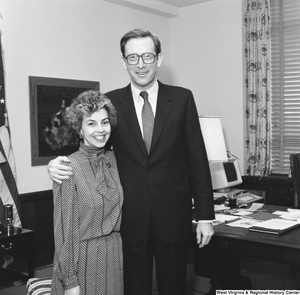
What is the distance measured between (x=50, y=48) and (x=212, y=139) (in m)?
1.88

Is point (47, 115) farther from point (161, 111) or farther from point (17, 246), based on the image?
point (161, 111)

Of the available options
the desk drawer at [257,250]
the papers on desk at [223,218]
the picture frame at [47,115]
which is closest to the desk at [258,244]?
the desk drawer at [257,250]

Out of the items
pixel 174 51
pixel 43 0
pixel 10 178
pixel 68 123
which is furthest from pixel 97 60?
pixel 68 123

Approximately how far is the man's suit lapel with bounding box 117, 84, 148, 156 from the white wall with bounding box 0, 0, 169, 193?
2136 millimetres

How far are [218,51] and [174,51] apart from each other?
2.12 feet

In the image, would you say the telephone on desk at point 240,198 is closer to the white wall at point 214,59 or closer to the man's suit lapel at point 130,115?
the white wall at point 214,59

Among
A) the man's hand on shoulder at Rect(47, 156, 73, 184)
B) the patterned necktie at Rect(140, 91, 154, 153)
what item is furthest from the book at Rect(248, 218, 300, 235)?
the man's hand on shoulder at Rect(47, 156, 73, 184)

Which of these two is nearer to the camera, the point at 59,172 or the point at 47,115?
the point at 59,172

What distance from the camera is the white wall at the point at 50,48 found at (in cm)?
409

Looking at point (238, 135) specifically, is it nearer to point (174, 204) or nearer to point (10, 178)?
point (10, 178)

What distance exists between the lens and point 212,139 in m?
3.56

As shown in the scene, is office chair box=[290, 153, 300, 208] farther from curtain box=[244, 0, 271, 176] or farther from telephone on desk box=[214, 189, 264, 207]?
curtain box=[244, 0, 271, 176]

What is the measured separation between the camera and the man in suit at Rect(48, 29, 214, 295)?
210cm

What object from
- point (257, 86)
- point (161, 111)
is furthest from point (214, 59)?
point (161, 111)
